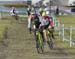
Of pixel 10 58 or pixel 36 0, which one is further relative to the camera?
pixel 36 0

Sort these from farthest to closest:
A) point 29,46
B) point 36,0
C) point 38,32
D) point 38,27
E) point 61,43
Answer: point 36,0
point 61,43
point 29,46
point 38,27
point 38,32

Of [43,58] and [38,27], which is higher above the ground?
[38,27]

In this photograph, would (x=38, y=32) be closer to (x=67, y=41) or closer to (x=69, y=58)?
(x=69, y=58)

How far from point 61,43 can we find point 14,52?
4.31 m

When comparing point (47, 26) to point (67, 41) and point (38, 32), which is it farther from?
point (67, 41)

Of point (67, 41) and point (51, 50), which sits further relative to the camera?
point (67, 41)

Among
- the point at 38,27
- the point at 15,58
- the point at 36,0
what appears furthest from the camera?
the point at 36,0

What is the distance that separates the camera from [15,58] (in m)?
14.4

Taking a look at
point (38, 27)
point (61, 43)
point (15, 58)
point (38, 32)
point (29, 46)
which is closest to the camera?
point (15, 58)

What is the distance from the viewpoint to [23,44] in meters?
19.3

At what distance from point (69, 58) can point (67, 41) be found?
5.97 metres

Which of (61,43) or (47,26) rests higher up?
(47,26)

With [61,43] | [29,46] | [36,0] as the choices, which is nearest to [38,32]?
[29,46]

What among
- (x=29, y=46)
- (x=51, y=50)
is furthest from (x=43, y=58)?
(x=29, y=46)
